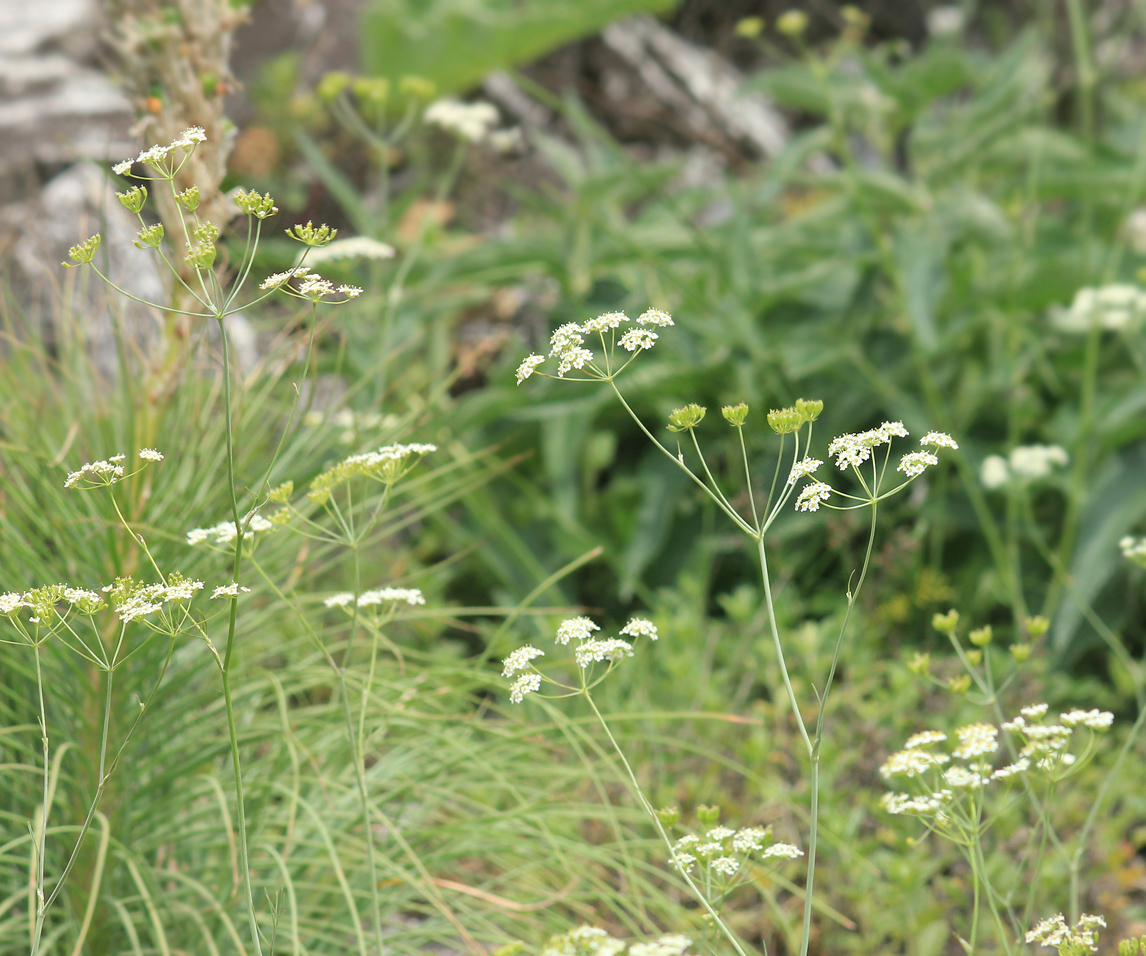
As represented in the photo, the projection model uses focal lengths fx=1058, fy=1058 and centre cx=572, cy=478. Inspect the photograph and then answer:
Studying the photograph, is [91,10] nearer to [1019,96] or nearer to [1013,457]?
[1019,96]

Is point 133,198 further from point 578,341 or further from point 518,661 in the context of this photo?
point 518,661

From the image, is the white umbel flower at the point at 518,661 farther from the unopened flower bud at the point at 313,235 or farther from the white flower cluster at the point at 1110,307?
the white flower cluster at the point at 1110,307

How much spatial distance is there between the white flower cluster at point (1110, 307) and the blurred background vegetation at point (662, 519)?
0.01m

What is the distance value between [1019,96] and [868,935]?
1945 millimetres

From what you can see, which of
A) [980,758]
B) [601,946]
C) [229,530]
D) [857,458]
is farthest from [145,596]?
[980,758]

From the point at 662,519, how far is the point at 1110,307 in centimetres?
94

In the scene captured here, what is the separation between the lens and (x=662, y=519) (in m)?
2.17

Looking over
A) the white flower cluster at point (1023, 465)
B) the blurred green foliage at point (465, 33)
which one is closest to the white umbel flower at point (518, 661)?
the white flower cluster at point (1023, 465)

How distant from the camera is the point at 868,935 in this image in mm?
1437

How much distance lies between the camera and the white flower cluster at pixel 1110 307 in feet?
6.19

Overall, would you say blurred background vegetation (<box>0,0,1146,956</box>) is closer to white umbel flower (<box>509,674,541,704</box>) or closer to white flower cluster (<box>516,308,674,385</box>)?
white umbel flower (<box>509,674,541,704</box>)

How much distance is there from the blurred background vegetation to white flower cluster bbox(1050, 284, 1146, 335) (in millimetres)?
11

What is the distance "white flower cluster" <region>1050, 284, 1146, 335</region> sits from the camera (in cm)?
189

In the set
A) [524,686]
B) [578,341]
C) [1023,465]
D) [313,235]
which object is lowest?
[1023,465]
